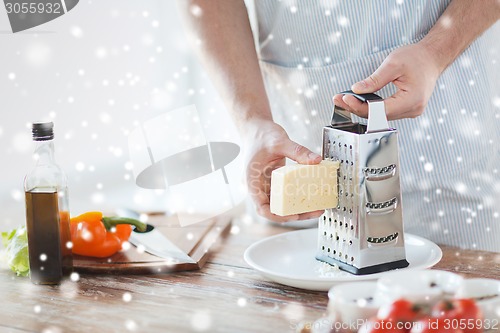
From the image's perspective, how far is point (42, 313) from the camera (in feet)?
4.47

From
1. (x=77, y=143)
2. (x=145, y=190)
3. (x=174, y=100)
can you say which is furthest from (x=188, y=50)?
(x=77, y=143)

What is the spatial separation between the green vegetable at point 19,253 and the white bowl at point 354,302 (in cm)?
78

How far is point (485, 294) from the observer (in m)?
1.18

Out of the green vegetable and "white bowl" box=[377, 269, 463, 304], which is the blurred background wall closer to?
the green vegetable

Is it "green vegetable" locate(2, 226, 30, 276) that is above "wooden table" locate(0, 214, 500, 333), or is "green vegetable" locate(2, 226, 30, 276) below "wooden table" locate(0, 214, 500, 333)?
above

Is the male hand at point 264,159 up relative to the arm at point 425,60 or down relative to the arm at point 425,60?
down

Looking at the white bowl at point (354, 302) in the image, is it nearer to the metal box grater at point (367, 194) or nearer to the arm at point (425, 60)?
the metal box grater at point (367, 194)

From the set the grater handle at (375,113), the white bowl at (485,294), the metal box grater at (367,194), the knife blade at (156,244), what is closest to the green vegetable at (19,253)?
the knife blade at (156,244)

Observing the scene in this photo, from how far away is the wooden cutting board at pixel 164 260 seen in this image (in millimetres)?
1595

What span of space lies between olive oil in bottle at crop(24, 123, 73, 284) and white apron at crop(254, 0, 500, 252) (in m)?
0.69

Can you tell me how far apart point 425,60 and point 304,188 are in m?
0.42

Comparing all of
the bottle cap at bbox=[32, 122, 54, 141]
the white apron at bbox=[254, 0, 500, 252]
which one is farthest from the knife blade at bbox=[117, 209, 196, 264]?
the white apron at bbox=[254, 0, 500, 252]

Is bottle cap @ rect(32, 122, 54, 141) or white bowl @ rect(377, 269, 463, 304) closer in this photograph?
white bowl @ rect(377, 269, 463, 304)

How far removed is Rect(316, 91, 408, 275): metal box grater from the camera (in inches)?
55.4
